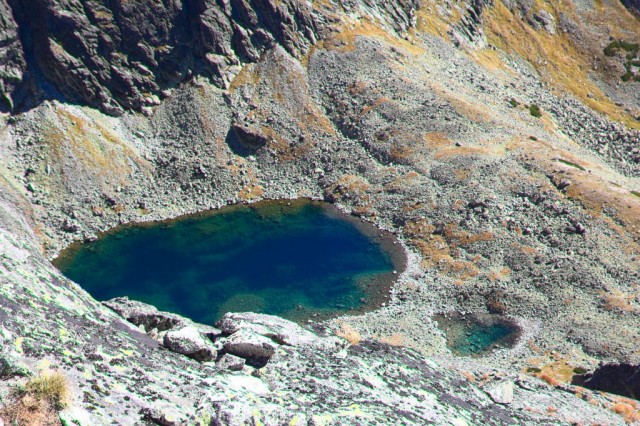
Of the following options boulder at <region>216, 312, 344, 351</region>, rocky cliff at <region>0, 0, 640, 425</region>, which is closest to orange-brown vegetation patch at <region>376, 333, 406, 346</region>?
rocky cliff at <region>0, 0, 640, 425</region>

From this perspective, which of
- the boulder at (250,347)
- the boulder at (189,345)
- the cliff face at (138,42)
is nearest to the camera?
the boulder at (189,345)

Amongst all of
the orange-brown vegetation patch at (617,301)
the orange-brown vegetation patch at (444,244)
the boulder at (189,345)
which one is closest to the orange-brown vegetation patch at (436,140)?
the orange-brown vegetation patch at (444,244)

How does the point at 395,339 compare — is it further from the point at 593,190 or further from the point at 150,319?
the point at 150,319

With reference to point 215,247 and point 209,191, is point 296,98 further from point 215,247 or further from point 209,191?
point 215,247

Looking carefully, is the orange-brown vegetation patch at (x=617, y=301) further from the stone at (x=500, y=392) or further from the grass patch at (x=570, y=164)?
the stone at (x=500, y=392)

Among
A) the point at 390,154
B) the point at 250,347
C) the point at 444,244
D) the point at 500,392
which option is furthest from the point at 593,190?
the point at 250,347

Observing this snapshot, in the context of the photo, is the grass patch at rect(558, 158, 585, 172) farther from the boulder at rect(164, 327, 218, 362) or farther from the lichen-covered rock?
the lichen-covered rock
